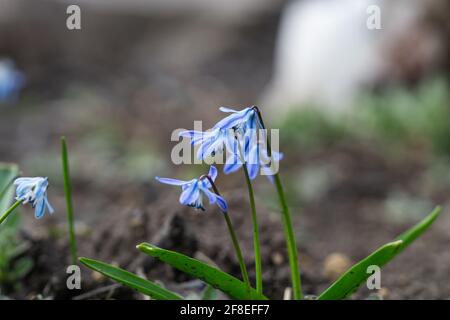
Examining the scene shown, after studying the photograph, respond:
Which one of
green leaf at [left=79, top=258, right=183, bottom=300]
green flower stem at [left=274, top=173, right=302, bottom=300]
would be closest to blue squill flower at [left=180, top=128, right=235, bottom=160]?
green flower stem at [left=274, top=173, right=302, bottom=300]

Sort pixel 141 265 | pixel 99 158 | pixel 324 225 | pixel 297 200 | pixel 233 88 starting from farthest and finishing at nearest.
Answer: pixel 233 88 → pixel 99 158 → pixel 297 200 → pixel 324 225 → pixel 141 265

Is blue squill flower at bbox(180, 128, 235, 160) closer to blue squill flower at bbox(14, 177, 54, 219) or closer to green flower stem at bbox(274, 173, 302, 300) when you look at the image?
green flower stem at bbox(274, 173, 302, 300)

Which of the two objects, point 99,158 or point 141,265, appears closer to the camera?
point 141,265

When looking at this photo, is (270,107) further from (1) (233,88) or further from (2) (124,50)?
(2) (124,50)

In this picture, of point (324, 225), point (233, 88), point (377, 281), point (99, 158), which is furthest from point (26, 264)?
point (233, 88)

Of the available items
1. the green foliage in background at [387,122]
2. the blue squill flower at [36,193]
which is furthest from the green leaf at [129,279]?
the green foliage in background at [387,122]

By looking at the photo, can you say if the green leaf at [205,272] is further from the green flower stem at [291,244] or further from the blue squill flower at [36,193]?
the blue squill flower at [36,193]

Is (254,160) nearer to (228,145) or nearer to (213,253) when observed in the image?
(228,145)

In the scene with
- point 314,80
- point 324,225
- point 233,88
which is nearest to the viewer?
point 324,225
